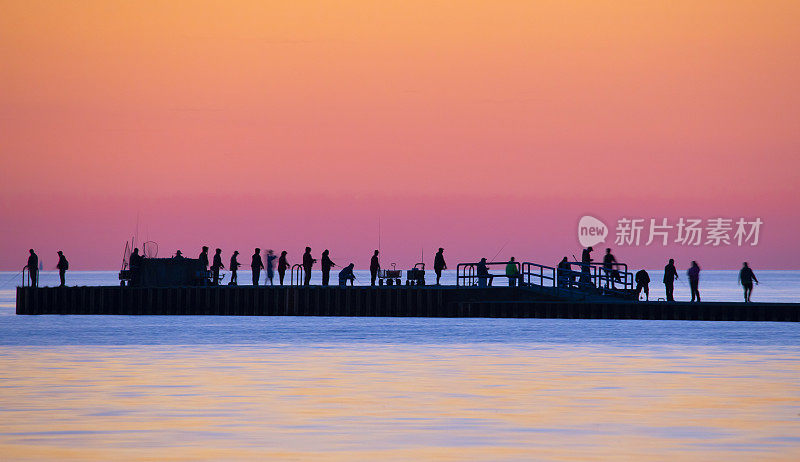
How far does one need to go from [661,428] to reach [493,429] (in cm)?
212

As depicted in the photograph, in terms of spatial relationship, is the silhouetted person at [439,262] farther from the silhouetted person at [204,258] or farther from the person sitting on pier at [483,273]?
the silhouetted person at [204,258]

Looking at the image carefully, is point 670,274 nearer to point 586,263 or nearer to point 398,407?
point 586,263

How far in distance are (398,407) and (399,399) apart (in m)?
1.13

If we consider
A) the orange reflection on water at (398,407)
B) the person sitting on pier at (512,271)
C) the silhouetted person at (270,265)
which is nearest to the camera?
the orange reflection on water at (398,407)

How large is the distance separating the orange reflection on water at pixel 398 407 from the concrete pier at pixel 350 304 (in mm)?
12647

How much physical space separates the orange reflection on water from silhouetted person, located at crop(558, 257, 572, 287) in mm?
15368

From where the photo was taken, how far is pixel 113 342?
37156mm

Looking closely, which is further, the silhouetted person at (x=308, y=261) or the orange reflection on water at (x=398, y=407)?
the silhouetted person at (x=308, y=261)

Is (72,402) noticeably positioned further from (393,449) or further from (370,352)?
(370,352)

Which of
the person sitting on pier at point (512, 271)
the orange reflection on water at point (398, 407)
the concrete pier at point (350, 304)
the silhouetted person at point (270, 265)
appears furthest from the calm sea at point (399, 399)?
the silhouetted person at point (270, 265)

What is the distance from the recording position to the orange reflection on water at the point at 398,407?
1477 centimetres

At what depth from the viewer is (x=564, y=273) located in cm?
4641

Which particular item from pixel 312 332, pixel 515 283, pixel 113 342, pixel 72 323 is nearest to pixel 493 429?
pixel 113 342

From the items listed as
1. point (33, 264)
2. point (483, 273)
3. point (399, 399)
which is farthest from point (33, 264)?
point (399, 399)
